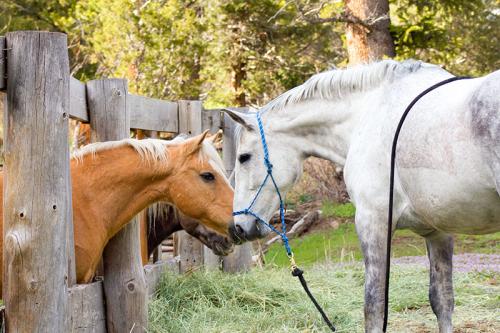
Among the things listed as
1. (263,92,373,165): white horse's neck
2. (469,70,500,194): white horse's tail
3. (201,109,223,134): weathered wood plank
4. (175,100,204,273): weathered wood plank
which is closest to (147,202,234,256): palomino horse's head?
(175,100,204,273): weathered wood plank

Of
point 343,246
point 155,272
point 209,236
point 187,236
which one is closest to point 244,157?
point 209,236

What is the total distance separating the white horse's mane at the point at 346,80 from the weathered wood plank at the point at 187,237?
5.93 ft

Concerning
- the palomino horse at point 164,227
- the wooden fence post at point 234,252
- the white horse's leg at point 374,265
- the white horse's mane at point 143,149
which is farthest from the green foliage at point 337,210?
the white horse's leg at point 374,265

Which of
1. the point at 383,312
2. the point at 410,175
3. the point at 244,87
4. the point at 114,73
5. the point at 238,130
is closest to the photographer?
the point at 410,175

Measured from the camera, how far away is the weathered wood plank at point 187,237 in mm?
6328

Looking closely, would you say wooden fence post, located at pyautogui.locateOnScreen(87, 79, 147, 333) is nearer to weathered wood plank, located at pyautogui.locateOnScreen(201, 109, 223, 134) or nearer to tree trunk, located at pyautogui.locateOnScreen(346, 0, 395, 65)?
weathered wood plank, located at pyautogui.locateOnScreen(201, 109, 223, 134)

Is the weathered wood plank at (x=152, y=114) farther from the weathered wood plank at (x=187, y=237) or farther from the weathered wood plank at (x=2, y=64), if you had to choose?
the weathered wood plank at (x=2, y=64)

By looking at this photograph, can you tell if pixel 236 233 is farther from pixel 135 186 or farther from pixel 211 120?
pixel 211 120

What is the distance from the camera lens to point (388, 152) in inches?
150

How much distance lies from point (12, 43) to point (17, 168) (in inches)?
22.3

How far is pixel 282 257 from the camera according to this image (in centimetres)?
968

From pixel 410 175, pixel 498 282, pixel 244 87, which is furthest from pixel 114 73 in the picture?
pixel 410 175

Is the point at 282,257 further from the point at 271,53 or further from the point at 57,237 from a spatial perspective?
the point at 271,53

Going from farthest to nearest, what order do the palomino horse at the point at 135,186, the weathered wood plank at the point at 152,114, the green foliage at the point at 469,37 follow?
the green foliage at the point at 469,37
the weathered wood plank at the point at 152,114
the palomino horse at the point at 135,186
